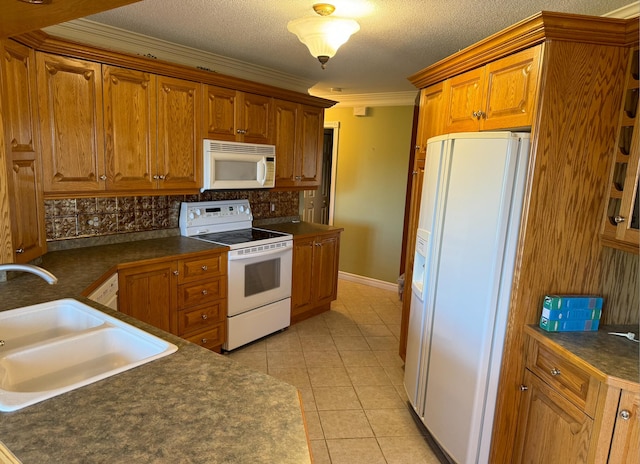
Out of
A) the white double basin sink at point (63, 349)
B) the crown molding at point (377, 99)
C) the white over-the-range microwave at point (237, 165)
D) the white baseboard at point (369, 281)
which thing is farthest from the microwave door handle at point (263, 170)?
the white baseboard at point (369, 281)

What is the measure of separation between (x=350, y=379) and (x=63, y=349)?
209cm

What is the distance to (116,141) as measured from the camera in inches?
104

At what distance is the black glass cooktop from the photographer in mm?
3218

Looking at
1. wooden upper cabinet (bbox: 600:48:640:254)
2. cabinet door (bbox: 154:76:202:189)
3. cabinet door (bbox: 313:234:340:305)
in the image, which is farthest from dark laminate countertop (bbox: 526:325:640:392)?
cabinet door (bbox: 154:76:202:189)

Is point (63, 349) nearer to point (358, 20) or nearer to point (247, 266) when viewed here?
point (247, 266)

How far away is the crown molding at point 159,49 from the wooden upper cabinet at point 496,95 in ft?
6.36

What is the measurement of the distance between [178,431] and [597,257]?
5.90 feet

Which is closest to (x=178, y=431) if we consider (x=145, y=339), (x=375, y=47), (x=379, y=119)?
(x=145, y=339)

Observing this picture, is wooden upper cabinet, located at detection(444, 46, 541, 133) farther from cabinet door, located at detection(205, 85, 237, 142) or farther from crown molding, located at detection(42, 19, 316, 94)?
crown molding, located at detection(42, 19, 316, 94)

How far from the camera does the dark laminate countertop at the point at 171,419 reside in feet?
2.70

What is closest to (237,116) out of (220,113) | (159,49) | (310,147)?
(220,113)

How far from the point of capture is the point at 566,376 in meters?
1.60

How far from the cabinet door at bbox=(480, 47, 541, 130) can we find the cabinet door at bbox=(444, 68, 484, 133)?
70 mm

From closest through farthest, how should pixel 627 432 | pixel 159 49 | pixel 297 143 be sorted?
pixel 627 432 < pixel 159 49 < pixel 297 143
